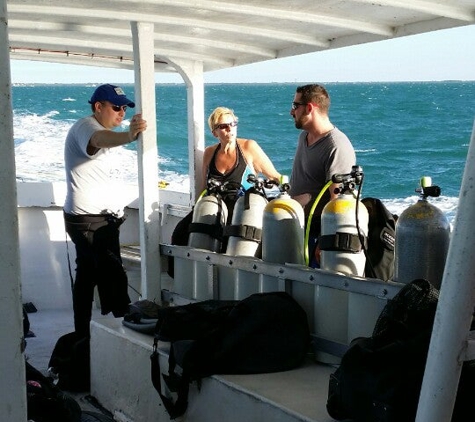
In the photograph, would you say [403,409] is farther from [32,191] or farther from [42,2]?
[32,191]

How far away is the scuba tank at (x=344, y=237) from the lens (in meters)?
4.28

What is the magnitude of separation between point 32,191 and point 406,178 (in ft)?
86.4

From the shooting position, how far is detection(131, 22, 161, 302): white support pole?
18.2ft

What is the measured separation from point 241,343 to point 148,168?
6.10ft

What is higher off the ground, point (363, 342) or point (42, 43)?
point (42, 43)

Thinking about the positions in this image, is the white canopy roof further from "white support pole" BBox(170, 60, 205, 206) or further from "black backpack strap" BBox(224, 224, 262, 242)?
"black backpack strap" BBox(224, 224, 262, 242)

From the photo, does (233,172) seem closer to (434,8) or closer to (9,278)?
(434,8)

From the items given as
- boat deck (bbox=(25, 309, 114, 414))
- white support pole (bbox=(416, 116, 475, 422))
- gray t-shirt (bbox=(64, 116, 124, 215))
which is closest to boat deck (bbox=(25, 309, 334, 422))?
boat deck (bbox=(25, 309, 114, 414))

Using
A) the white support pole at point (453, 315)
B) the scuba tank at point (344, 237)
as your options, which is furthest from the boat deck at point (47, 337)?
the white support pole at point (453, 315)

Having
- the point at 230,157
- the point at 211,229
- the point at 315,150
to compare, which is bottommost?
the point at 211,229

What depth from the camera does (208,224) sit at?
211 inches

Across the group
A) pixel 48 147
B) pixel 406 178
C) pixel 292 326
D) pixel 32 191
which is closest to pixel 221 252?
pixel 292 326

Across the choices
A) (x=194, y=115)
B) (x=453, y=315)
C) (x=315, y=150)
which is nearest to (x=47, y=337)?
(x=194, y=115)

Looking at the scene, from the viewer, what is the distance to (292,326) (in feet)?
13.6
